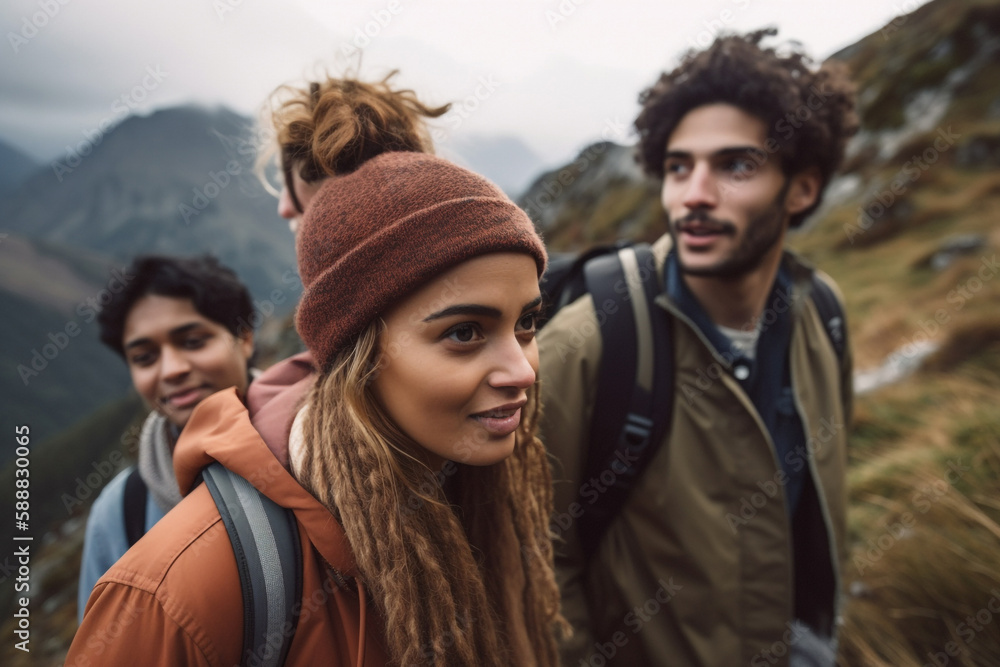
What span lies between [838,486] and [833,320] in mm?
827

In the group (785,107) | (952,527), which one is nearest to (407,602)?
(785,107)

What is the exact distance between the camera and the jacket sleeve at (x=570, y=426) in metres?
2.06

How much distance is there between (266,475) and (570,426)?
1.20m

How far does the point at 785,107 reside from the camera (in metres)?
2.61

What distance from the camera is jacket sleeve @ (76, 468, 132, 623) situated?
1969 mm

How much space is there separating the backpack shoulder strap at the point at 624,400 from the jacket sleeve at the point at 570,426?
1.7 inches

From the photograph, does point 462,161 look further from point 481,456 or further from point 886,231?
point 886,231

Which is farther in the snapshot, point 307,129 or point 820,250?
point 820,250

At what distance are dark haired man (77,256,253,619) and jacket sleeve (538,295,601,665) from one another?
4.76 feet

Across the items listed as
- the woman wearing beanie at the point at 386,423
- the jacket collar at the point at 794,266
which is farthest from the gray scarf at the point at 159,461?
the jacket collar at the point at 794,266

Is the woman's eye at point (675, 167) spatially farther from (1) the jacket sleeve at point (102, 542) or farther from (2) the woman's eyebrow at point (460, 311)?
(1) the jacket sleeve at point (102, 542)

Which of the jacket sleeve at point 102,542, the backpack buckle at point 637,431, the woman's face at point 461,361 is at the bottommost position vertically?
the backpack buckle at point 637,431

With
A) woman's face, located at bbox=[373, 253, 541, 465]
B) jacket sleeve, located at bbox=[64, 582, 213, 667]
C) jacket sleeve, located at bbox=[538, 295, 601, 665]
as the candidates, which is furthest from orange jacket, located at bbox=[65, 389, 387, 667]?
jacket sleeve, located at bbox=[538, 295, 601, 665]

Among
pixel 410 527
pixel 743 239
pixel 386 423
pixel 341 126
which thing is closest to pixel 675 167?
pixel 743 239
